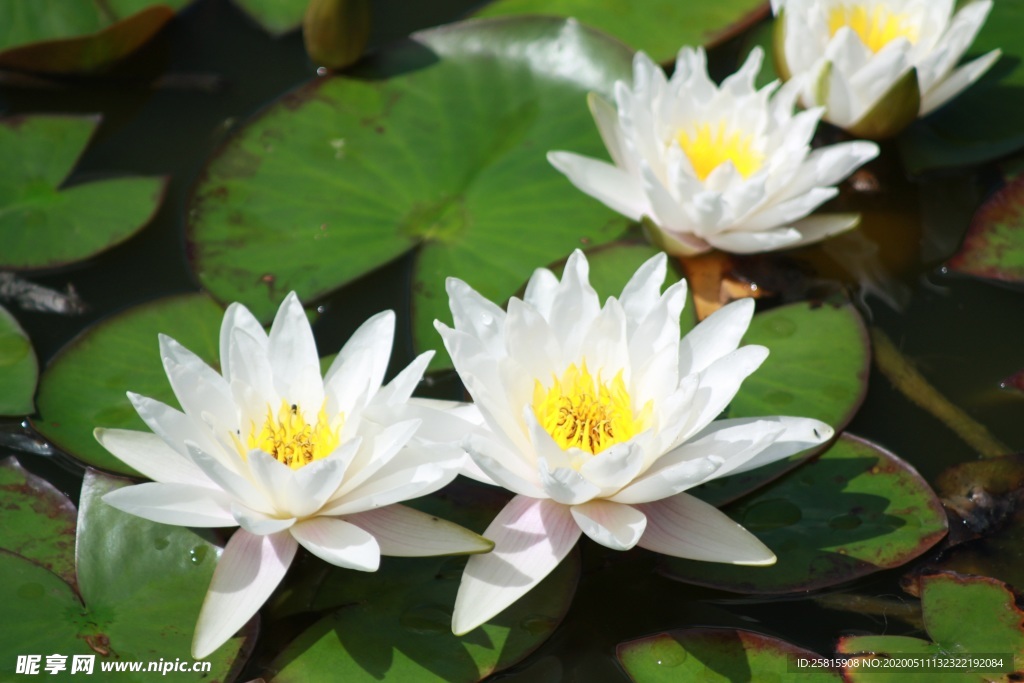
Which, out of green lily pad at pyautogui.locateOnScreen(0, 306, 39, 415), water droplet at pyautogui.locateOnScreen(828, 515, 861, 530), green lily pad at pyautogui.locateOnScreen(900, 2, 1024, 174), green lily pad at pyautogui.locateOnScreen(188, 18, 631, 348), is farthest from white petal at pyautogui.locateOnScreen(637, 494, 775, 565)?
green lily pad at pyautogui.locateOnScreen(900, 2, 1024, 174)

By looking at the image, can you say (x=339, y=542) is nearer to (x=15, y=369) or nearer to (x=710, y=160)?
(x=15, y=369)

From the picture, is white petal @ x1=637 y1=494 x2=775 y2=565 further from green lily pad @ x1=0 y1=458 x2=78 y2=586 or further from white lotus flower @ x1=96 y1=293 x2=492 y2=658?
green lily pad @ x1=0 y1=458 x2=78 y2=586

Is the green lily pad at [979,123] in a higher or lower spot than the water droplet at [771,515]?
higher

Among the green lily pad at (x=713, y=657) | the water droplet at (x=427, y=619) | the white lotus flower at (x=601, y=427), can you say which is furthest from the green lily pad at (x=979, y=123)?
the water droplet at (x=427, y=619)

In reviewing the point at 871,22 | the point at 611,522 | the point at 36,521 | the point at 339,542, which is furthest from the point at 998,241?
the point at 36,521

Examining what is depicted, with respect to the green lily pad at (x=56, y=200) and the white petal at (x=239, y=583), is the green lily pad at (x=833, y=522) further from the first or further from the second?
the green lily pad at (x=56, y=200)
